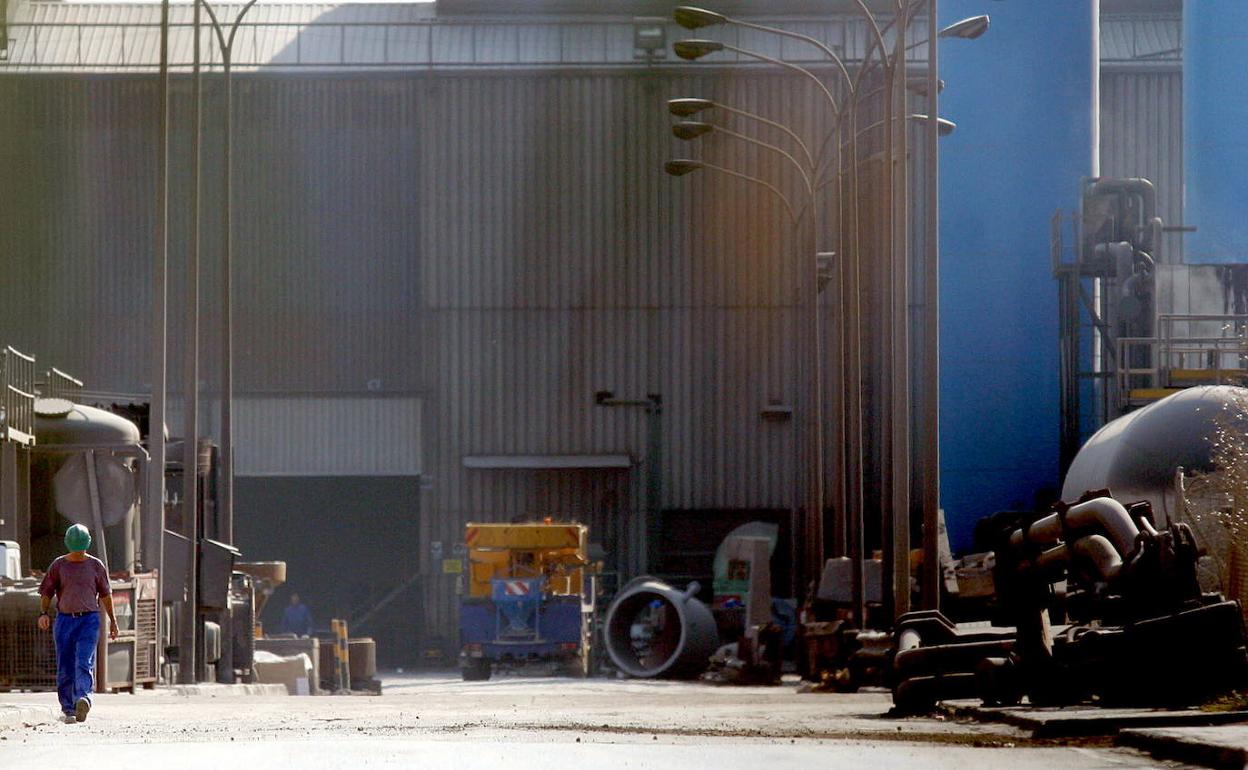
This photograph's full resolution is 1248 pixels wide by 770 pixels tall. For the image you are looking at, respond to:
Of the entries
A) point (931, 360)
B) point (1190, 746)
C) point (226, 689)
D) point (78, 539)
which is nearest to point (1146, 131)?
point (931, 360)

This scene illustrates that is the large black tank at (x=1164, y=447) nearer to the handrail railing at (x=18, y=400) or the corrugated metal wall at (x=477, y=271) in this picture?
the handrail railing at (x=18, y=400)

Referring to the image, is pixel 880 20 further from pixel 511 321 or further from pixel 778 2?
pixel 511 321

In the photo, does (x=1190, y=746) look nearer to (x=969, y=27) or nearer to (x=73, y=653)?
(x=73, y=653)

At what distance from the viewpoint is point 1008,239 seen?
45531 millimetres

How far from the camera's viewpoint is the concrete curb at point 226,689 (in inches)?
1050

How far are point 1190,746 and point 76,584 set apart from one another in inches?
377

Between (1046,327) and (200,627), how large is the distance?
22.0 metres

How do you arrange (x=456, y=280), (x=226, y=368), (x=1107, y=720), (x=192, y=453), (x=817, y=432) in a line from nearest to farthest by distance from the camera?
(x=1107, y=720) → (x=192, y=453) → (x=226, y=368) → (x=817, y=432) → (x=456, y=280)

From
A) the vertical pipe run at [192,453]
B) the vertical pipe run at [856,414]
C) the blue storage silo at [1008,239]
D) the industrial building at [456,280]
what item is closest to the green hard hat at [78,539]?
the vertical pipe run at [192,453]

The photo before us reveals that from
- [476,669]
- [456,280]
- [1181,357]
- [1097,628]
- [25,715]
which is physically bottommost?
[476,669]

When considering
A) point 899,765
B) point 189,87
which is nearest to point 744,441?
point 189,87

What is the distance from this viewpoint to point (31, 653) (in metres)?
23.6

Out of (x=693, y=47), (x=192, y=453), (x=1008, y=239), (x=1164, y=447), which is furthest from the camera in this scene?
(x=1008, y=239)

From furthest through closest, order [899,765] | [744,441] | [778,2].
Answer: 1. [778,2]
2. [744,441]
3. [899,765]
